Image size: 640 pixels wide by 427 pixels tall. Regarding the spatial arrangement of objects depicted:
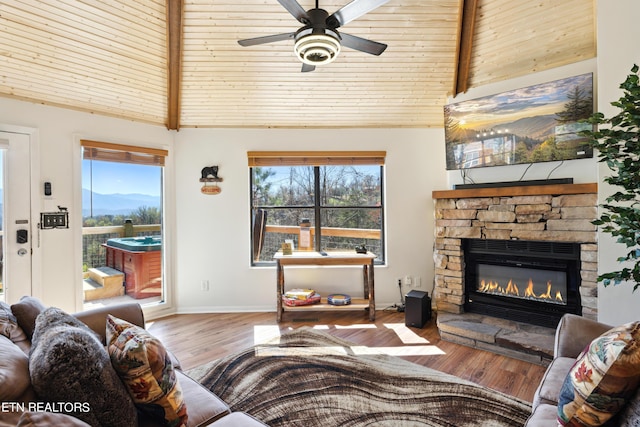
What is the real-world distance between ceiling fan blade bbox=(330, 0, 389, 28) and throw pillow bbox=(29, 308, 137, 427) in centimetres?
219

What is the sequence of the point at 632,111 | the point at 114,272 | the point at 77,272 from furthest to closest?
the point at 114,272 → the point at 77,272 → the point at 632,111

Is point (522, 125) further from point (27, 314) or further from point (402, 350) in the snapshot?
point (27, 314)

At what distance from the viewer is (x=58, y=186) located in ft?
11.1

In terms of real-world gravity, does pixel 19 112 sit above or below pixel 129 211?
above

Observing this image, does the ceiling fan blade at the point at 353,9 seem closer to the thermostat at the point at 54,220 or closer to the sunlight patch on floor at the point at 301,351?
the sunlight patch on floor at the point at 301,351

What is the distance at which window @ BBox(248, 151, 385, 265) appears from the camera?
4.43m

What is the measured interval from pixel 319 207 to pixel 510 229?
2.26 metres

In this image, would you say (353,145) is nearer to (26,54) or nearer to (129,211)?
(129,211)

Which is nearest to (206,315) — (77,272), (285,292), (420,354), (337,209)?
(285,292)

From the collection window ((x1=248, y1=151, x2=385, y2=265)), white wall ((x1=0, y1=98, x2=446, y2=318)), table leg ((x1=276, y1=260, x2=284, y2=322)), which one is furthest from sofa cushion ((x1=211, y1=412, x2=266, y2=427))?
window ((x1=248, y1=151, x2=385, y2=265))

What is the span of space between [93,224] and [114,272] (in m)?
0.62

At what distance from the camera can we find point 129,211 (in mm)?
3941

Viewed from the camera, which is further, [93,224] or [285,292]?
[285,292]

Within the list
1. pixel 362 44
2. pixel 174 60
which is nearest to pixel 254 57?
pixel 174 60
